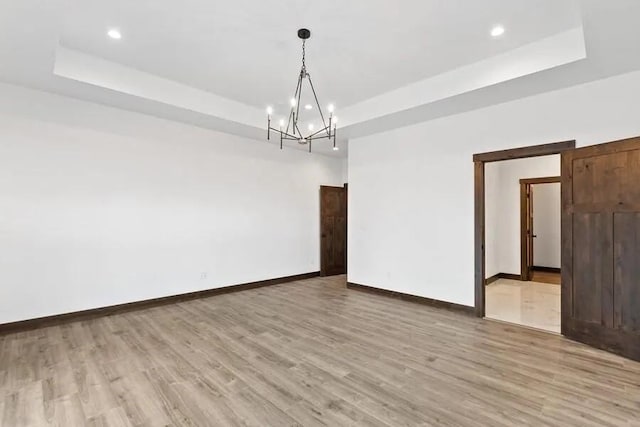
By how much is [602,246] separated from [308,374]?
11.4 feet

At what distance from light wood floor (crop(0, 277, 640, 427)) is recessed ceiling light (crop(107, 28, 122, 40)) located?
342 cm

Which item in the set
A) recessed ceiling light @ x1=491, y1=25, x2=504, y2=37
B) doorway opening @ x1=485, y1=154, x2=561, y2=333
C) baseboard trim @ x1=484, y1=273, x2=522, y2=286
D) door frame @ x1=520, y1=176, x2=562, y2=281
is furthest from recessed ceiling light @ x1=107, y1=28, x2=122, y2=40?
door frame @ x1=520, y1=176, x2=562, y2=281

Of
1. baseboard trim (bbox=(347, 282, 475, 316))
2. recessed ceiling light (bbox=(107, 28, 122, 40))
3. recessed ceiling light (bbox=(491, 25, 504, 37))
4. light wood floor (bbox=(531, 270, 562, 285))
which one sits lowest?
light wood floor (bbox=(531, 270, 562, 285))

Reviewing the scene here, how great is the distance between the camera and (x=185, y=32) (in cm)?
329

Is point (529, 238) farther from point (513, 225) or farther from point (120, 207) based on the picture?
point (120, 207)

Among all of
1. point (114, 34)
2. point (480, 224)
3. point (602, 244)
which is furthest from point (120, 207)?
point (602, 244)

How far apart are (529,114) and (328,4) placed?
3.11 meters

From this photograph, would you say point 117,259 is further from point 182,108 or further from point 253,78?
point 253,78

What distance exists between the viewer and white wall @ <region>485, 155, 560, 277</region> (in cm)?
699

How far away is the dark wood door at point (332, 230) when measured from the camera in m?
7.83

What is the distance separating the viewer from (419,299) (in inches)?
208

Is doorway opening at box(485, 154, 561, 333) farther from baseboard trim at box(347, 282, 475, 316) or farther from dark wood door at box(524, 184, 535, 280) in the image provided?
baseboard trim at box(347, 282, 475, 316)

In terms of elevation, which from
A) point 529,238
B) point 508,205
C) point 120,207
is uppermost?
point 508,205

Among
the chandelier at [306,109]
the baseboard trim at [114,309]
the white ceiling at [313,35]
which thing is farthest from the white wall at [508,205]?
the baseboard trim at [114,309]
